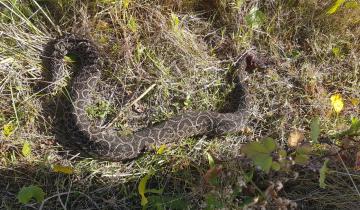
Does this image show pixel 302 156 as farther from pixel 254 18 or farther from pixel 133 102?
pixel 254 18

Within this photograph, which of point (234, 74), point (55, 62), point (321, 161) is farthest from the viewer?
point (234, 74)

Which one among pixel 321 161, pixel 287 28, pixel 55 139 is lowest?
pixel 55 139

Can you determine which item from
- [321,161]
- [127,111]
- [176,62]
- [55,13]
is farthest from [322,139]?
[55,13]

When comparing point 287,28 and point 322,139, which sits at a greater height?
point 287,28

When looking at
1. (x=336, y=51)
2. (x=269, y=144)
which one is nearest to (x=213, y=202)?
(x=269, y=144)

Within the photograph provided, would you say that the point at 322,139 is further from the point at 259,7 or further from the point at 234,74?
the point at 259,7

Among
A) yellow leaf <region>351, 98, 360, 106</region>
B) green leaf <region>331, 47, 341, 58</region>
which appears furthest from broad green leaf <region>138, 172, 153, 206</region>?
green leaf <region>331, 47, 341, 58</region>
